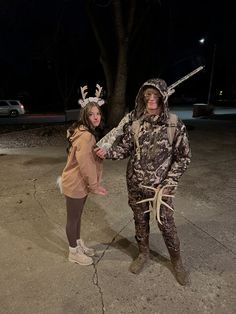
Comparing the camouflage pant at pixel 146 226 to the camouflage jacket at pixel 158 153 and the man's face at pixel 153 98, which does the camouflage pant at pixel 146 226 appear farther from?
the man's face at pixel 153 98

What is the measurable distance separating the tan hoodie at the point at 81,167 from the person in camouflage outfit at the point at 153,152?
11cm

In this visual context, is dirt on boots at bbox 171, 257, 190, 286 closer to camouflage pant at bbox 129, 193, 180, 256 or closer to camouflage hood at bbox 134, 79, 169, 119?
camouflage pant at bbox 129, 193, 180, 256

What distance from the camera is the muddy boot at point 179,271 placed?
2.86 m

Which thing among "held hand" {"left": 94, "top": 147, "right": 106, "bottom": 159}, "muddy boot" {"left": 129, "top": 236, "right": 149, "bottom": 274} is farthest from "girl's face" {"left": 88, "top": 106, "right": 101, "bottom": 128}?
"muddy boot" {"left": 129, "top": 236, "right": 149, "bottom": 274}

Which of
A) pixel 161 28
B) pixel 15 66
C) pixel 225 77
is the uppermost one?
pixel 161 28

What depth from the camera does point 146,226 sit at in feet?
10.2

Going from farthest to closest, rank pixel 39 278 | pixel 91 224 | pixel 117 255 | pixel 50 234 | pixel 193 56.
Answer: pixel 193 56
pixel 91 224
pixel 50 234
pixel 117 255
pixel 39 278

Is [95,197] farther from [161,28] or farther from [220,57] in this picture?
[220,57]

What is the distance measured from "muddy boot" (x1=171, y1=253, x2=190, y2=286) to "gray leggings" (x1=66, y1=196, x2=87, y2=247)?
3.05 ft

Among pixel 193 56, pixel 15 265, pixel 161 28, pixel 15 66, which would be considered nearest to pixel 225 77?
pixel 193 56

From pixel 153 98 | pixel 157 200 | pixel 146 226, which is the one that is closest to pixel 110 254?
pixel 146 226

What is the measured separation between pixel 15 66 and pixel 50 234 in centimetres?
4241

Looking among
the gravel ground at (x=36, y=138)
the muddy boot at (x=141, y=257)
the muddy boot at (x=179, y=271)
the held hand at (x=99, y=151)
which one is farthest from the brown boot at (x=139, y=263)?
the gravel ground at (x=36, y=138)

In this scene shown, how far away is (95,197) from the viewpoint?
15.9 feet
